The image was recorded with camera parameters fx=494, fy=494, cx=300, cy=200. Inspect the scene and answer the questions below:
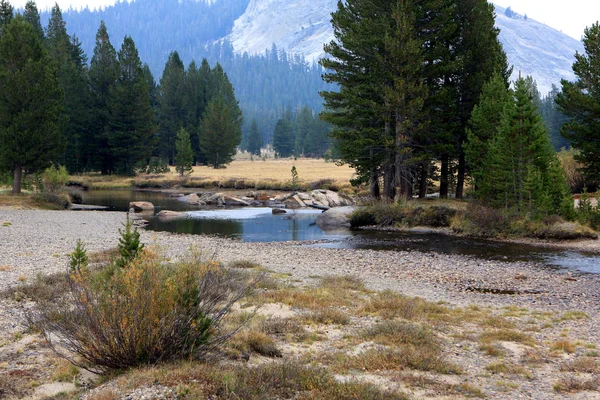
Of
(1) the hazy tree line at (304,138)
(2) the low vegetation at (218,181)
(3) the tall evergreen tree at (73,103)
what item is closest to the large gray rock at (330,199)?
(2) the low vegetation at (218,181)

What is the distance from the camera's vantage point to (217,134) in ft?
272

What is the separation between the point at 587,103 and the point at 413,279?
66.7ft

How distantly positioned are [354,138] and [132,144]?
45.2m

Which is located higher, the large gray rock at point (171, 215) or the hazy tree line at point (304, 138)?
the hazy tree line at point (304, 138)

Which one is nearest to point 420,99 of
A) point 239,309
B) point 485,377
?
point 239,309

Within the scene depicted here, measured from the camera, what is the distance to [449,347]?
9.24 metres

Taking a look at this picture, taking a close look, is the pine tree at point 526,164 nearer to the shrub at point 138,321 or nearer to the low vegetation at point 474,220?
the low vegetation at point 474,220

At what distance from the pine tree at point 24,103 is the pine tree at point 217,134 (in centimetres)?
4221

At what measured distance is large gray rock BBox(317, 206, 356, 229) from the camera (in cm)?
3356

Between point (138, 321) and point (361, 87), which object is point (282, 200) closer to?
point (361, 87)

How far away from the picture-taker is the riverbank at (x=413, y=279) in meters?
8.25

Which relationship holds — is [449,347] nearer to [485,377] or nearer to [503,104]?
[485,377]

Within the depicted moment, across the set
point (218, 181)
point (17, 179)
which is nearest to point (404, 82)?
point (17, 179)

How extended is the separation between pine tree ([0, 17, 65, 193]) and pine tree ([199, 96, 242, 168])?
42.2m
